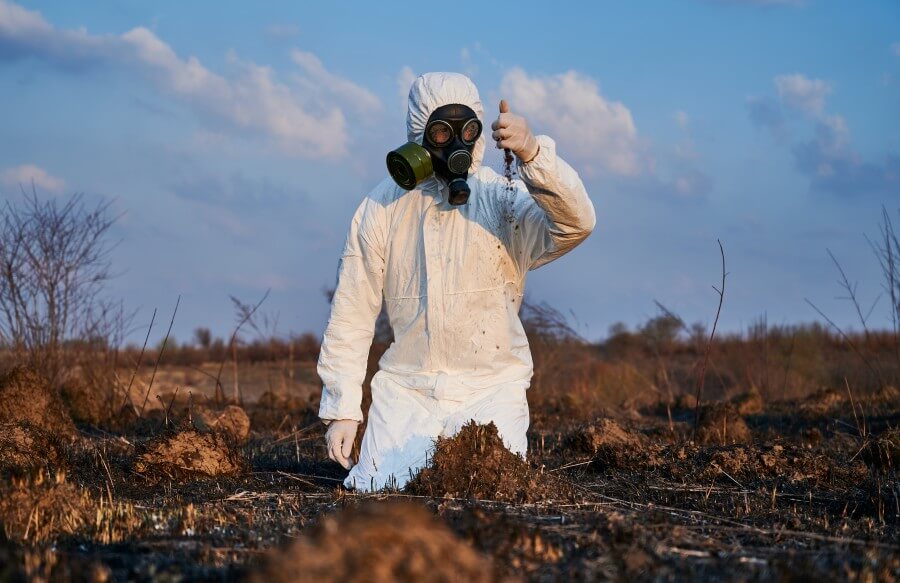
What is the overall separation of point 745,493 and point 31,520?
3.28 m

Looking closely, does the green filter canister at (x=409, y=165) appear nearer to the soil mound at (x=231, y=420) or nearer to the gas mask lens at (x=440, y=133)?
the gas mask lens at (x=440, y=133)

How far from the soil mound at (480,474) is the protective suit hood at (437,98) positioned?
1.62 metres

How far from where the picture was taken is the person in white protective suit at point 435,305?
5.29m

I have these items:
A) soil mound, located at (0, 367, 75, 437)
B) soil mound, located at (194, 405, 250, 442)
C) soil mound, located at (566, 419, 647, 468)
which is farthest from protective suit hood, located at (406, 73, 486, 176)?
soil mound, located at (0, 367, 75, 437)

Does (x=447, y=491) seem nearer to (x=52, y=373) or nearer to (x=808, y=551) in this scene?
(x=808, y=551)

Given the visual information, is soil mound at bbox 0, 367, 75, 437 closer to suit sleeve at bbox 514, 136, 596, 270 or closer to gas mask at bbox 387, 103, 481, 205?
gas mask at bbox 387, 103, 481, 205

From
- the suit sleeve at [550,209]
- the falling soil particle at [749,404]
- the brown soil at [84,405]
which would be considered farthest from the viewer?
the falling soil particle at [749,404]

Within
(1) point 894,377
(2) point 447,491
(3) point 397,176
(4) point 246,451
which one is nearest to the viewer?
(2) point 447,491

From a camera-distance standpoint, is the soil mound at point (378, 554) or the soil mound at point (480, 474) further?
the soil mound at point (480, 474)

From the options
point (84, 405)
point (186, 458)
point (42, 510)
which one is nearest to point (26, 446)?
point (186, 458)

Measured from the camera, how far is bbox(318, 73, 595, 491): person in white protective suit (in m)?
5.29

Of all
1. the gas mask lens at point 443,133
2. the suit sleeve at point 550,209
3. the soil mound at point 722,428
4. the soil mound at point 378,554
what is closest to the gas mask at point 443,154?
the gas mask lens at point 443,133

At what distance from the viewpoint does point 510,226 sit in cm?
539

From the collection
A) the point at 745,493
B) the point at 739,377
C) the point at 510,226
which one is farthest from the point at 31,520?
the point at 739,377
